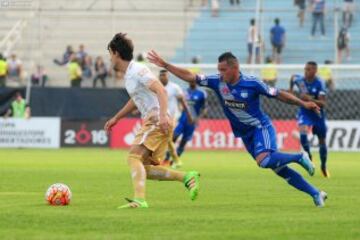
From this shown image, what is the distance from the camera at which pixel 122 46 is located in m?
13.8

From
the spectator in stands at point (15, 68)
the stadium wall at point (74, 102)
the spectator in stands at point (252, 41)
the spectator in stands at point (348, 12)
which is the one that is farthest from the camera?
the spectator in stands at point (15, 68)

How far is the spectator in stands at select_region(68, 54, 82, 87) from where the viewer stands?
4281cm

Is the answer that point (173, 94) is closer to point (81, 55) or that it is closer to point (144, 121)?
point (144, 121)

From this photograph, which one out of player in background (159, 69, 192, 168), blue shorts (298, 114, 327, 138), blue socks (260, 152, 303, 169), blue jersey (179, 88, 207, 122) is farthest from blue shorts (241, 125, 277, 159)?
blue jersey (179, 88, 207, 122)

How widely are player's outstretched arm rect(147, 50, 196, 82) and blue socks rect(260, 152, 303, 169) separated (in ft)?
4.89

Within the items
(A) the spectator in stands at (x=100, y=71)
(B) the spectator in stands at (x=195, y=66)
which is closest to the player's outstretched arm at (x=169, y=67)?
(B) the spectator in stands at (x=195, y=66)

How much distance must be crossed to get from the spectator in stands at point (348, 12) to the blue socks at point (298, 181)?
95.9 ft

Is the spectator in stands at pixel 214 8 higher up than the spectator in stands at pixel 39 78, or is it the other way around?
the spectator in stands at pixel 214 8

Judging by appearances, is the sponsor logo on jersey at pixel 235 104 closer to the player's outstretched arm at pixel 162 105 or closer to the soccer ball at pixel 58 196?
the player's outstretched arm at pixel 162 105

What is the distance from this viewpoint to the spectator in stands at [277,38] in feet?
141

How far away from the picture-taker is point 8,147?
3991cm

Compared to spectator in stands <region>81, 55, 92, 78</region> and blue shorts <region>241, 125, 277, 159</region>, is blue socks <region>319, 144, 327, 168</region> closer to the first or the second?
blue shorts <region>241, 125, 277, 159</region>

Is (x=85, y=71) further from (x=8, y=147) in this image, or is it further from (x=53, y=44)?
(x=8, y=147)

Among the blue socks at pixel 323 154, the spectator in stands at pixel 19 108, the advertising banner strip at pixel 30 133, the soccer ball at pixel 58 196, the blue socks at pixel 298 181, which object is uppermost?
the blue socks at pixel 298 181
